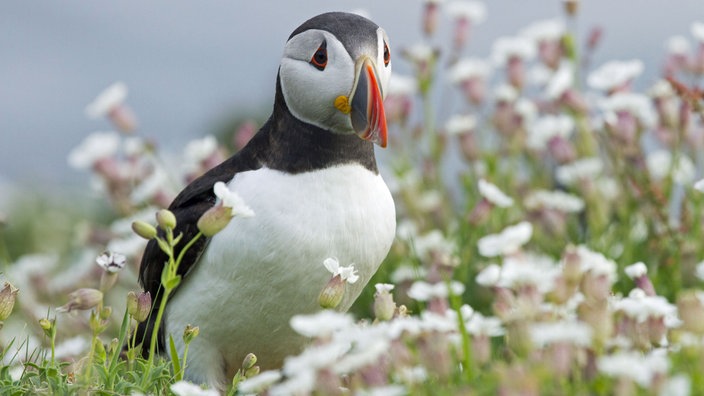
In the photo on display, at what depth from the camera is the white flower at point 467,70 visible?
7207 millimetres

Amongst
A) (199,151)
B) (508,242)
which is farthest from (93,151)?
(508,242)

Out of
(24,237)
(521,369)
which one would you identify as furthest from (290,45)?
(24,237)

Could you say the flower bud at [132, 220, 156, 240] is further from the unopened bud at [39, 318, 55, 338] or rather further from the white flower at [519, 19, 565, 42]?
the white flower at [519, 19, 565, 42]

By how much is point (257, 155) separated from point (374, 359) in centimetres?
169

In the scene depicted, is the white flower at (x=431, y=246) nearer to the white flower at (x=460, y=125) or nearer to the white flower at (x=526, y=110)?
the white flower at (x=460, y=125)

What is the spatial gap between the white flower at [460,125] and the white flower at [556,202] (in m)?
0.62

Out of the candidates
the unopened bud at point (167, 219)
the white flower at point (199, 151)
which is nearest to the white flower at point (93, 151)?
the white flower at point (199, 151)

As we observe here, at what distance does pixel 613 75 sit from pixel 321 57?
2666 millimetres

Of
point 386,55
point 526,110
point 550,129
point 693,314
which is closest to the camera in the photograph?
point 693,314

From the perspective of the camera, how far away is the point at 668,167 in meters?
6.80

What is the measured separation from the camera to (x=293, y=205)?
386 cm

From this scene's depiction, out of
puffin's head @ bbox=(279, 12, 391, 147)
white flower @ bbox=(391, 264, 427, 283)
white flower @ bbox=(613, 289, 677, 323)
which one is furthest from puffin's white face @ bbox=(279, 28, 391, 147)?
white flower @ bbox=(391, 264, 427, 283)

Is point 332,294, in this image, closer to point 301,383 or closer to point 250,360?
point 250,360

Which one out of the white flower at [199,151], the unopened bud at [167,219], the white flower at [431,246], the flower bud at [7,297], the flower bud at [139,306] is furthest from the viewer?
the white flower at [199,151]
